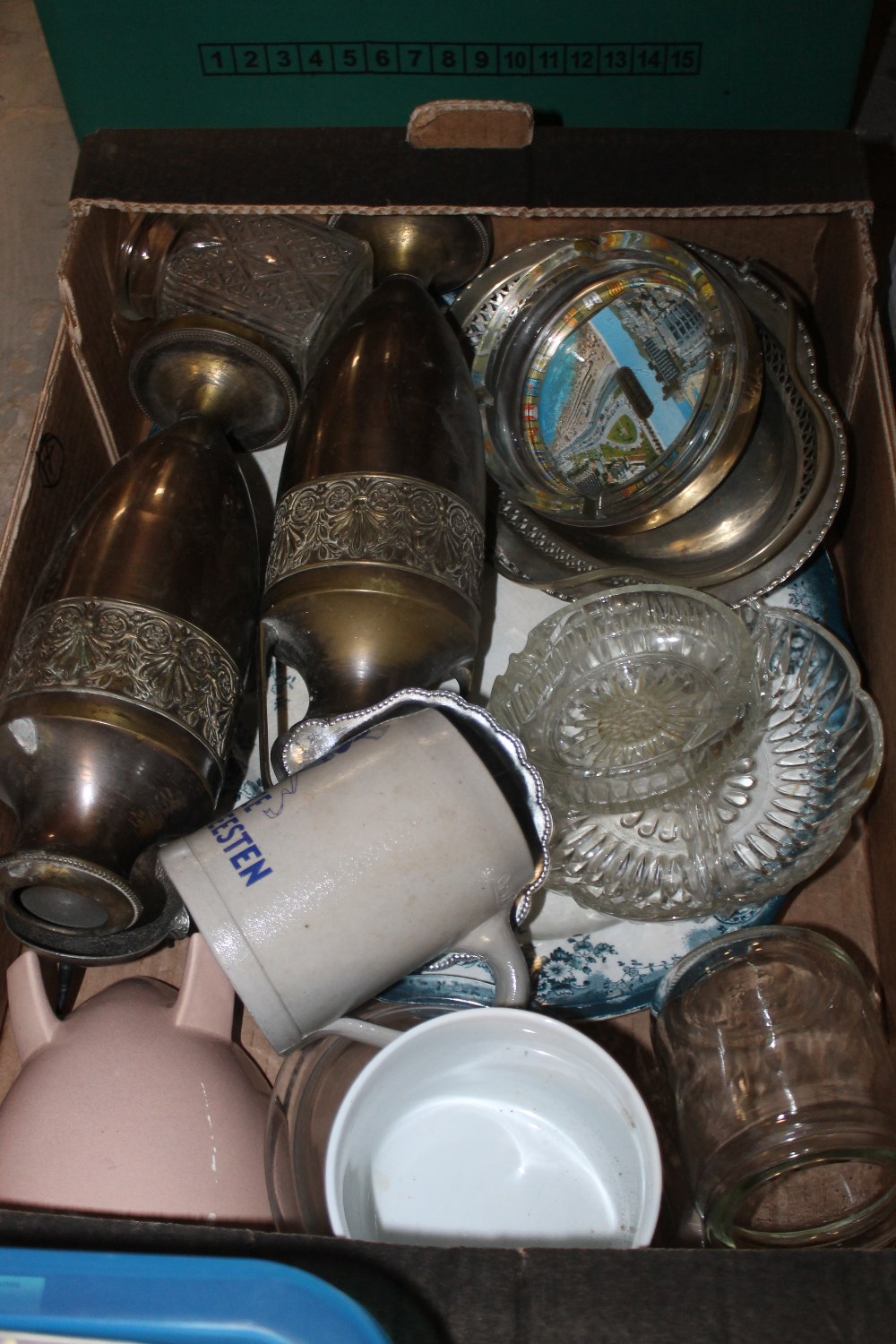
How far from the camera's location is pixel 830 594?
2.52ft

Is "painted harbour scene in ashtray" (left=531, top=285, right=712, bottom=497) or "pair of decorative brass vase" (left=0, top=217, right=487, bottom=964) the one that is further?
"painted harbour scene in ashtray" (left=531, top=285, right=712, bottom=497)

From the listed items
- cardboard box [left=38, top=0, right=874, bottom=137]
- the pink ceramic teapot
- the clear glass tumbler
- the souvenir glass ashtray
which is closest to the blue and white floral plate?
the clear glass tumbler

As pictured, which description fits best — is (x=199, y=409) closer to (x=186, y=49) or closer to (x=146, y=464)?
(x=146, y=464)

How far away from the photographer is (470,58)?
1.03 meters

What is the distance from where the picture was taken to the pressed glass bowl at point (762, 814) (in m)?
0.64

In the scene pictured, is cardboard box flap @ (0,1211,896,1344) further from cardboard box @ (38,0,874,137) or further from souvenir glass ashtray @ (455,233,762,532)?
cardboard box @ (38,0,874,137)

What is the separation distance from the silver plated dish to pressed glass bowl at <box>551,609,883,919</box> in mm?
68

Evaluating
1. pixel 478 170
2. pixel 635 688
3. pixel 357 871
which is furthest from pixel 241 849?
pixel 478 170

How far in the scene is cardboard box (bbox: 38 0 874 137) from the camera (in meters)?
1.00

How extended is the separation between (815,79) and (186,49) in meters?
0.57

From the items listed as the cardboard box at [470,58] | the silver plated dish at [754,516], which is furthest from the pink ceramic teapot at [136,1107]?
the cardboard box at [470,58]

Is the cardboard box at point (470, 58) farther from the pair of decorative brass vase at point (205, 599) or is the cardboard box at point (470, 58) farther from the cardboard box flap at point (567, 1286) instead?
the cardboard box flap at point (567, 1286)

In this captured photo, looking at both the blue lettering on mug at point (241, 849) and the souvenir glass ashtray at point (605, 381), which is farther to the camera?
the souvenir glass ashtray at point (605, 381)

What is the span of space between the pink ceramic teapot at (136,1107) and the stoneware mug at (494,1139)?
0.23ft
